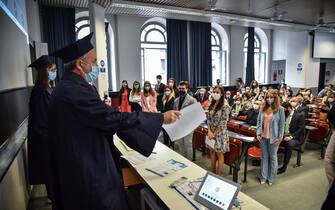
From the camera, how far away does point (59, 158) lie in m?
1.45

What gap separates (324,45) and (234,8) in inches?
325

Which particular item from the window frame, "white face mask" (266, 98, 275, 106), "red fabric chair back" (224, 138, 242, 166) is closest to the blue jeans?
"red fabric chair back" (224, 138, 242, 166)

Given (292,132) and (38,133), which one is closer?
(38,133)

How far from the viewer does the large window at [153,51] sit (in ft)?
34.2

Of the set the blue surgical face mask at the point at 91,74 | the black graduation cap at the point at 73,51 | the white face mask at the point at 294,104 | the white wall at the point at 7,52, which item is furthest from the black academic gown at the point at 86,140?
the white face mask at the point at 294,104

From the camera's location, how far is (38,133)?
2.86 meters

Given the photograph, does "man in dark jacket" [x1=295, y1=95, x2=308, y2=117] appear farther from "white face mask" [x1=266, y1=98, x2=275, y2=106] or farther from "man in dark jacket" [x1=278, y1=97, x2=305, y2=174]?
"white face mask" [x1=266, y1=98, x2=275, y2=106]

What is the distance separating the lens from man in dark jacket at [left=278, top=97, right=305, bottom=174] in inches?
172

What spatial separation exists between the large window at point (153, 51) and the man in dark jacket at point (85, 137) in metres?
8.90

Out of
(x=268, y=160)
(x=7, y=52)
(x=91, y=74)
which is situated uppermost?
(x=7, y=52)

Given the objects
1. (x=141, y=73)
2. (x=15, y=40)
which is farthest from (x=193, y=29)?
(x=15, y=40)

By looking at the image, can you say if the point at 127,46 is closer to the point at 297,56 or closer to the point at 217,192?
the point at 217,192

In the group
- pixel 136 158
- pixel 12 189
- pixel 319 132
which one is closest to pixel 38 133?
pixel 12 189

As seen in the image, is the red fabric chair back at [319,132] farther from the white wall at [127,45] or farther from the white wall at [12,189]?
the white wall at [127,45]
